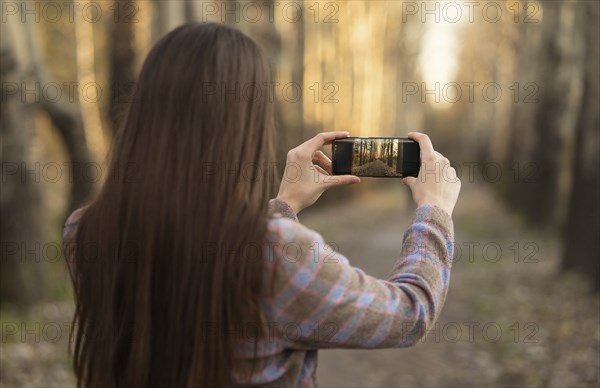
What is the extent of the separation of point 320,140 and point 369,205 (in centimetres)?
2607

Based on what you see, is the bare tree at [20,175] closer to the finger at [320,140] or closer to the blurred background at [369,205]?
the blurred background at [369,205]

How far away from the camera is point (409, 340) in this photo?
1727 millimetres

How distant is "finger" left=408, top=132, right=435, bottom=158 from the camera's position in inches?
77.1

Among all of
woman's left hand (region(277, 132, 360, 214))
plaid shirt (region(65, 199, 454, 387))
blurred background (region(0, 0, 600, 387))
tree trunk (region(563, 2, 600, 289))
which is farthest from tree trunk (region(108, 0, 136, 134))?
plaid shirt (region(65, 199, 454, 387))

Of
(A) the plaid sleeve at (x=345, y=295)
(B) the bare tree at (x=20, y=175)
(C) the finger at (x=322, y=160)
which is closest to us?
(A) the plaid sleeve at (x=345, y=295)

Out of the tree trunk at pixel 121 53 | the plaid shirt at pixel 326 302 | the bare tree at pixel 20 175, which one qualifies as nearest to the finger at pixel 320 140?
the plaid shirt at pixel 326 302

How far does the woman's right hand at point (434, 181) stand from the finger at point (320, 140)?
0.24 m

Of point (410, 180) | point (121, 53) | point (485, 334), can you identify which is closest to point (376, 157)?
point (410, 180)

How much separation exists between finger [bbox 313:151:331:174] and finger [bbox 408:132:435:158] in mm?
303

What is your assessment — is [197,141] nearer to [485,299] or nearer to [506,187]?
[485,299]

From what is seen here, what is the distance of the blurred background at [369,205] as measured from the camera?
6492 mm

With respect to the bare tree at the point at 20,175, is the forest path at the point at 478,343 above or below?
below

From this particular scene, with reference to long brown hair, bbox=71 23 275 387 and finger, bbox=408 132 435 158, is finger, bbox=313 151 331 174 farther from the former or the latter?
long brown hair, bbox=71 23 275 387

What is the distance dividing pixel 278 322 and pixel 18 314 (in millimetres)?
6607
